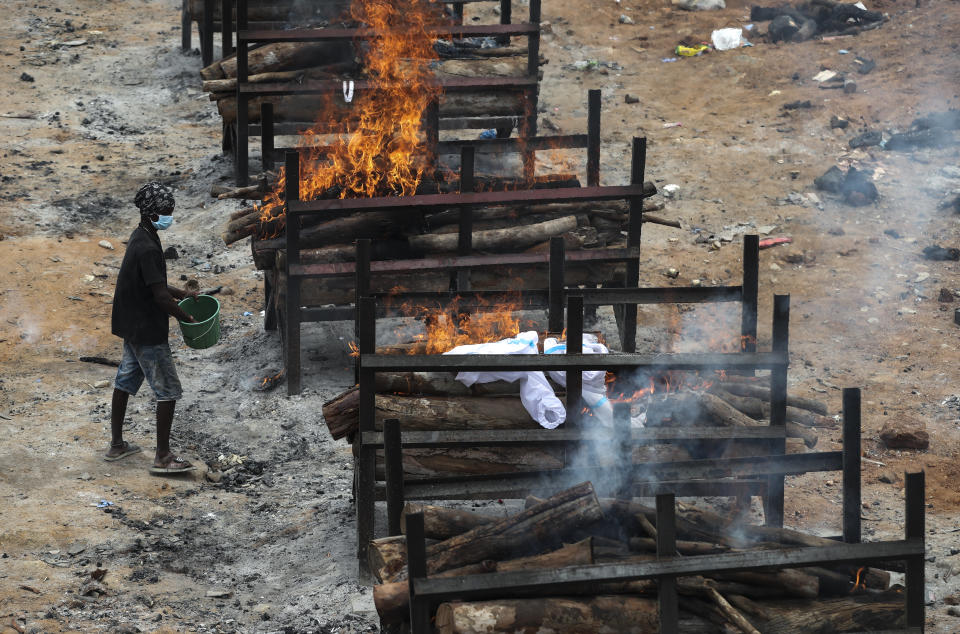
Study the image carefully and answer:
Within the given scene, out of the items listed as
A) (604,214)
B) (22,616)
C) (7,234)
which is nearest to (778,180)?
(604,214)

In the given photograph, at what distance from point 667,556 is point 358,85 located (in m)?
8.85

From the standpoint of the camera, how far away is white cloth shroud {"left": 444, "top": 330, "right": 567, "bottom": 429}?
21.9 feet

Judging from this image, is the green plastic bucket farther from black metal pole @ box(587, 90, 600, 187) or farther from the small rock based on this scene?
black metal pole @ box(587, 90, 600, 187)

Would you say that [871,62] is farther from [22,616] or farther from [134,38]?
[22,616]

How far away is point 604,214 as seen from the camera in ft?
34.2

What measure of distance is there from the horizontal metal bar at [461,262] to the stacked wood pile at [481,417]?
2.49m

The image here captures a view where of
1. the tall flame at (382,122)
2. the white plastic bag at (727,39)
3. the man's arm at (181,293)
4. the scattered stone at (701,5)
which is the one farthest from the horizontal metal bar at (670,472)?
the scattered stone at (701,5)

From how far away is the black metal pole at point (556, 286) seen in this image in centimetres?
716

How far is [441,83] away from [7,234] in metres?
5.21

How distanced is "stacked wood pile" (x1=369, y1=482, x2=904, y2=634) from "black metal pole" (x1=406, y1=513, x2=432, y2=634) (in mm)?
113

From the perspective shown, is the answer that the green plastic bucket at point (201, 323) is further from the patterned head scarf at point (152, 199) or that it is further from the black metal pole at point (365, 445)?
the black metal pole at point (365, 445)

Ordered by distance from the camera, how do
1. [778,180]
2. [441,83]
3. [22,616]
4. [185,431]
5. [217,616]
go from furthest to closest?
1. [778,180]
2. [441,83]
3. [185,431]
4. [217,616]
5. [22,616]

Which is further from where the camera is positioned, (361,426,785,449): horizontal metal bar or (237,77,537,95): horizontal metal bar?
(237,77,537,95): horizontal metal bar

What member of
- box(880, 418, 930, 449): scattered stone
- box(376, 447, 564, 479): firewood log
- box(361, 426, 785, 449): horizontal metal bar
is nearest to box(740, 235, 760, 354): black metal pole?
box(361, 426, 785, 449): horizontal metal bar
